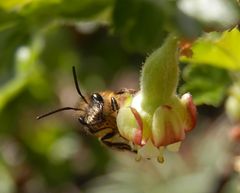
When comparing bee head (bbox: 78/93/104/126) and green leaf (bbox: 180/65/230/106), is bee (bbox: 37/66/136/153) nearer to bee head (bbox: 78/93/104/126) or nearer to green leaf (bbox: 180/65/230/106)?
bee head (bbox: 78/93/104/126)

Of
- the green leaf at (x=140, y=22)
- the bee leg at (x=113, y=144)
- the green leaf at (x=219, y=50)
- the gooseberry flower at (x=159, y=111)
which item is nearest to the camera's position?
the gooseberry flower at (x=159, y=111)

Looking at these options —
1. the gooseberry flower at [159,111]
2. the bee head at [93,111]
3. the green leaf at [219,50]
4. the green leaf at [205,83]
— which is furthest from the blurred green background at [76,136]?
the gooseberry flower at [159,111]

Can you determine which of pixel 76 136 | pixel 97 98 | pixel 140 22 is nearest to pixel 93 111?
pixel 97 98

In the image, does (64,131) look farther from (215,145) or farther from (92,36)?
(215,145)

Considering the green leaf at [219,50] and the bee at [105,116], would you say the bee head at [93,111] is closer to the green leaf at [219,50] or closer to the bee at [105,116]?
the bee at [105,116]

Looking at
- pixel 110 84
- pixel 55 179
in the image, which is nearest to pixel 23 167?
pixel 55 179

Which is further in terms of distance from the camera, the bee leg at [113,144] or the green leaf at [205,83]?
the green leaf at [205,83]

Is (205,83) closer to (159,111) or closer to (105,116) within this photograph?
(105,116)
